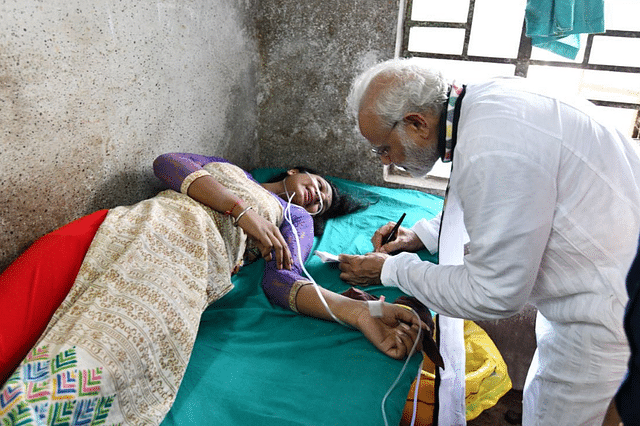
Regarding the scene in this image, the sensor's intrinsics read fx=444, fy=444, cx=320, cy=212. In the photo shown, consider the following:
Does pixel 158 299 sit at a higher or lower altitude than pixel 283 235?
higher

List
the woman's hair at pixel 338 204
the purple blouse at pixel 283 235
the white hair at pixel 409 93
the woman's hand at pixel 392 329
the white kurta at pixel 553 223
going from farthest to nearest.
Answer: the woman's hair at pixel 338 204 → the purple blouse at pixel 283 235 → the woman's hand at pixel 392 329 → the white hair at pixel 409 93 → the white kurta at pixel 553 223

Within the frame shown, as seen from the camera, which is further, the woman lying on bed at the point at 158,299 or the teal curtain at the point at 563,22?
the teal curtain at the point at 563,22

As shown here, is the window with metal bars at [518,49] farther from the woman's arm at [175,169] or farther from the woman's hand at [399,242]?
the woman's arm at [175,169]

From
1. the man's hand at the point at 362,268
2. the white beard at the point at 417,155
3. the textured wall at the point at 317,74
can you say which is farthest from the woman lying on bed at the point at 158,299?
the textured wall at the point at 317,74

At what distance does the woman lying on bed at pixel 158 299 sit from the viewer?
3.38ft

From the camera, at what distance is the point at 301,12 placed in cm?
302

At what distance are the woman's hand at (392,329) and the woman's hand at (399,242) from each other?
23.0 inches

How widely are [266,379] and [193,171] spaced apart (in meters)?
0.96

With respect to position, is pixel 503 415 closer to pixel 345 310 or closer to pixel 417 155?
pixel 345 310

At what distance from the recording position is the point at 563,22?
2393 mm

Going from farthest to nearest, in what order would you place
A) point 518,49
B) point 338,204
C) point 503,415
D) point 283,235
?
point 518,49
point 338,204
point 503,415
point 283,235

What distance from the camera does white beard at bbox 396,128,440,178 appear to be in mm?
1245

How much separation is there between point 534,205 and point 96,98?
168cm

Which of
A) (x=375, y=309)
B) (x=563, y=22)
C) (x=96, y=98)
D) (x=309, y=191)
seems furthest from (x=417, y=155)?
(x=563, y=22)
